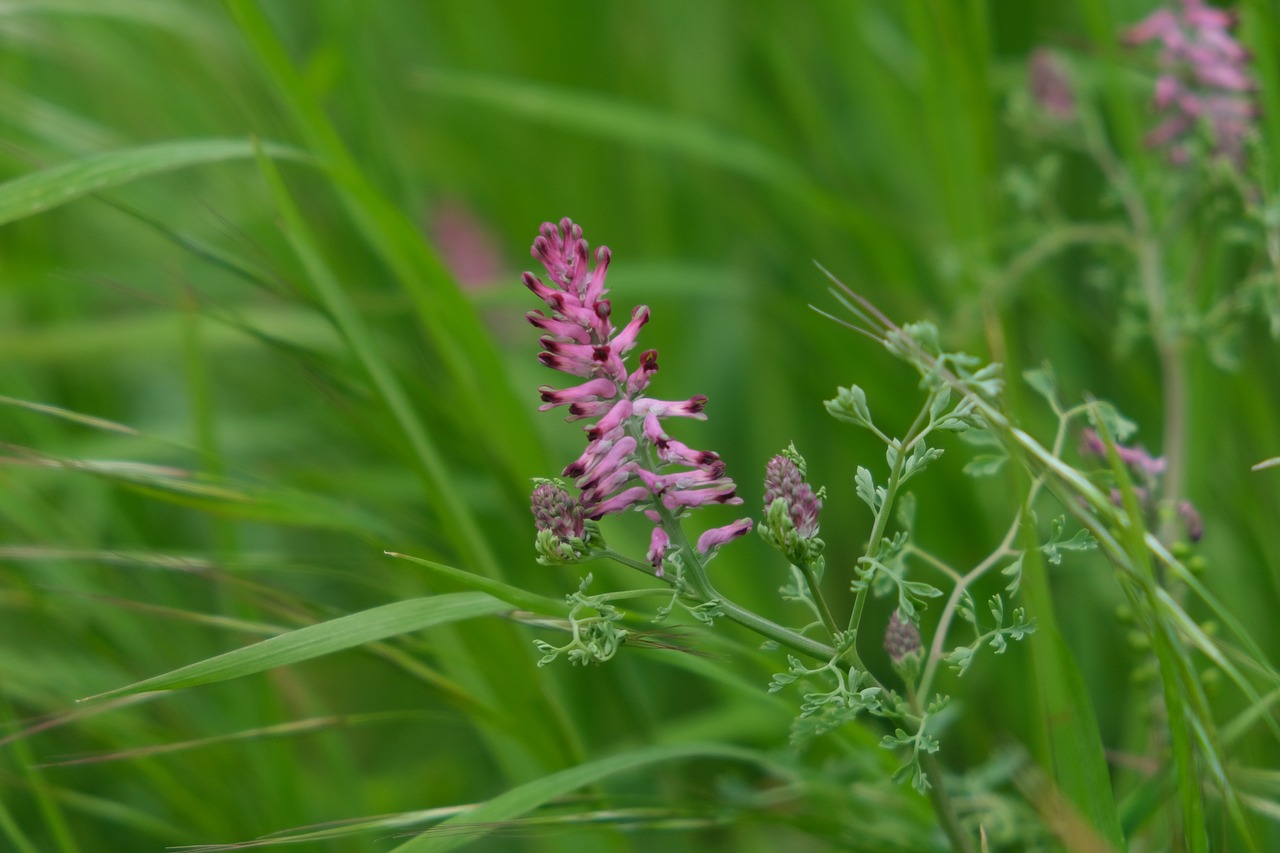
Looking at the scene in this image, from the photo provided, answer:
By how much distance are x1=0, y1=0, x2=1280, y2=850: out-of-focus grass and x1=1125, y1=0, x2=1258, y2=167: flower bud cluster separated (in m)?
0.07

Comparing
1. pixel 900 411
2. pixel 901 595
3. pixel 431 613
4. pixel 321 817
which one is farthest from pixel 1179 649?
pixel 321 817

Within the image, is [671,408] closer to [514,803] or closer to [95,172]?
[514,803]

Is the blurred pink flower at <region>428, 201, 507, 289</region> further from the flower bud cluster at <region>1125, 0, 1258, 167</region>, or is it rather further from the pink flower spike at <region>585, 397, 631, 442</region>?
the pink flower spike at <region>585, 397, 631, 442</region>

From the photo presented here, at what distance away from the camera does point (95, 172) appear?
4.63 ft

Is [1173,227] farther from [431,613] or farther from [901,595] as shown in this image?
[431,613]

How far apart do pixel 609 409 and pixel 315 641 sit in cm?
39

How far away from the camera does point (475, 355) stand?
182cm

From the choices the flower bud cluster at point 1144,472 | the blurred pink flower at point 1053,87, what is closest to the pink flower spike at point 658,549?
the flower bud cluster at point 1144,472

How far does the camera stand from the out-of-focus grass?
1693mm

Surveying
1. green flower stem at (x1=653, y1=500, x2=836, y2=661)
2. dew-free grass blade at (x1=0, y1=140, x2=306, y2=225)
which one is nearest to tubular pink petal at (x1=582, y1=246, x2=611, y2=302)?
green flower stem at (x1=653, y1=500, x2=836, y2=661)

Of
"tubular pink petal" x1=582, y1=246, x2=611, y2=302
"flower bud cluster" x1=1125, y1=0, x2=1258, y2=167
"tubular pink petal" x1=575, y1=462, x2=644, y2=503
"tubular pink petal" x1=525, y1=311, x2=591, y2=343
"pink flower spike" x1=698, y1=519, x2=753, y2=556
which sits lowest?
"pink flower spike" x1=698, y1=519, x2=753, y2=556

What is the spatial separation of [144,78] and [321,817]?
176 centimetres

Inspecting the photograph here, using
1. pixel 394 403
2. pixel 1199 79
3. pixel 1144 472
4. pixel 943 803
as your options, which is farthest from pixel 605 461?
pixel 1199 79

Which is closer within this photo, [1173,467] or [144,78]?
[1173,467]
